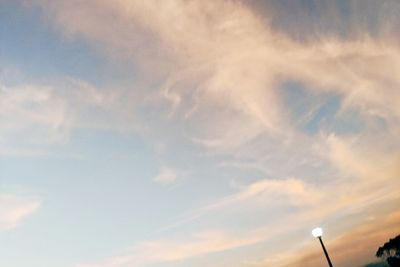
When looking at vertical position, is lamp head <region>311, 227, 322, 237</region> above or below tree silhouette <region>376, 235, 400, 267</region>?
below

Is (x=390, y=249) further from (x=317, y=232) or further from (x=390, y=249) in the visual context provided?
(x=317, y=232)

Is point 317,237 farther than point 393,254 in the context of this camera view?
No

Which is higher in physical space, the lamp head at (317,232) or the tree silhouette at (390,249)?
the tree silhouette at (390,249)

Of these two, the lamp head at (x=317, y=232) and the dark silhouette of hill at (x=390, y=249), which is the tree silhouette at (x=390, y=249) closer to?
the dark silhouette of hill at (x=390, y=249)

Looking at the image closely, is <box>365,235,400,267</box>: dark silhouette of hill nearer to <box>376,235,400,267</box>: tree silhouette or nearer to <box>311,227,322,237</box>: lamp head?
<box>376,235,400,267</box>: tree silhouette

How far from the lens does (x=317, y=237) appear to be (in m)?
18.5

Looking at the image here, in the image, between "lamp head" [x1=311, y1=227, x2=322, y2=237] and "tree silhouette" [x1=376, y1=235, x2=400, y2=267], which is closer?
"lamp head" [x1=311, y1=227, x2=322, y2=237]

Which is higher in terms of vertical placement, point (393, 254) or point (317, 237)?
point (393, 254)

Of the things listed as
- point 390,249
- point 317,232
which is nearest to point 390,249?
point 390,249

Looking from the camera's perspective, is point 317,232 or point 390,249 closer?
point 317,232

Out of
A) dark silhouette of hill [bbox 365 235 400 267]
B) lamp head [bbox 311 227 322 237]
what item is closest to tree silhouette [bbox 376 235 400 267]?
dark silhouette of hill [bbox 365 235 400 267]

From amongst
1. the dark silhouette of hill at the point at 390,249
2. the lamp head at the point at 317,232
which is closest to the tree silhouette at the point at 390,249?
the dark silhouette of hill at the point at 390,249

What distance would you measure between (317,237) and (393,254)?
195 feet

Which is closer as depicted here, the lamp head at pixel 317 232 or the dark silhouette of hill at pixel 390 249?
the lamp head at pixel 317 232
